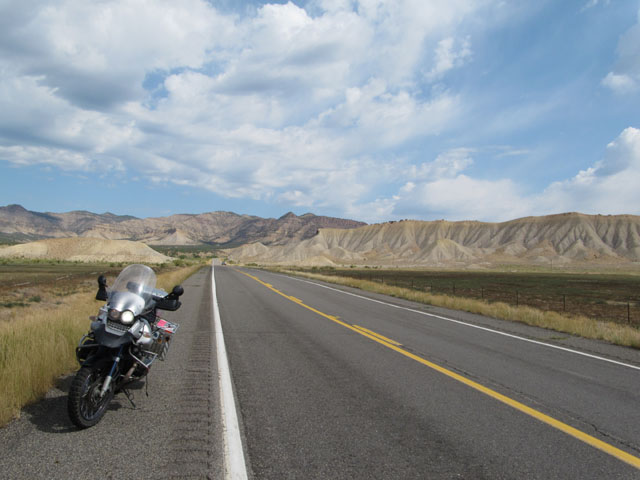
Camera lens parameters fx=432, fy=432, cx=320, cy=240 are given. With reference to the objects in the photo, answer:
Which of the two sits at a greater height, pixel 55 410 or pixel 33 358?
pixel 33 358

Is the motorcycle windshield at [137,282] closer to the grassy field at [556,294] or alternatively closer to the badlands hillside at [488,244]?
the grassy field at [556,294]

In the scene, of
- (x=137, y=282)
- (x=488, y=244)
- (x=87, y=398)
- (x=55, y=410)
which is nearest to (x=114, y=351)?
(x=87, y=398)

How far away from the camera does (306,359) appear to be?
7.51 m

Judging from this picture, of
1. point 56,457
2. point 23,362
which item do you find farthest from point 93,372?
point 23,362

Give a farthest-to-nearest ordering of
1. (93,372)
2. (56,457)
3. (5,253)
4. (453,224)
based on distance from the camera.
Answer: (453,224), (5,253), (93,372), (56,457)

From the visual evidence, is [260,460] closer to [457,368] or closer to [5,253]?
[457,368]

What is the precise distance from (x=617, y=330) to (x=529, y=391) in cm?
759

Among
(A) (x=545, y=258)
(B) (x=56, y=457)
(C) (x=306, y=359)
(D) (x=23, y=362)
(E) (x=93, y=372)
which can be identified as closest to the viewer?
(B) (x=56, y=457)

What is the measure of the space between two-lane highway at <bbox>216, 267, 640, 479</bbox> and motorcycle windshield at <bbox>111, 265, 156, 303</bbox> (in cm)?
176

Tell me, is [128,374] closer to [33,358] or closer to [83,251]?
[33,358]

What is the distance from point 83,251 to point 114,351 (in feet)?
439

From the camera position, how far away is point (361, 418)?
4684 millimetres

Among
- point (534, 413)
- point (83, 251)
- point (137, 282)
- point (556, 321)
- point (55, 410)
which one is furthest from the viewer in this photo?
point (83, 251)

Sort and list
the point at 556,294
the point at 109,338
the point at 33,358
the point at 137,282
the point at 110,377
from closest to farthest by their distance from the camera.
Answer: the point at 110,377
the point at 109,338
the point at 137,282
the point at 33,358
the point at 556,294
